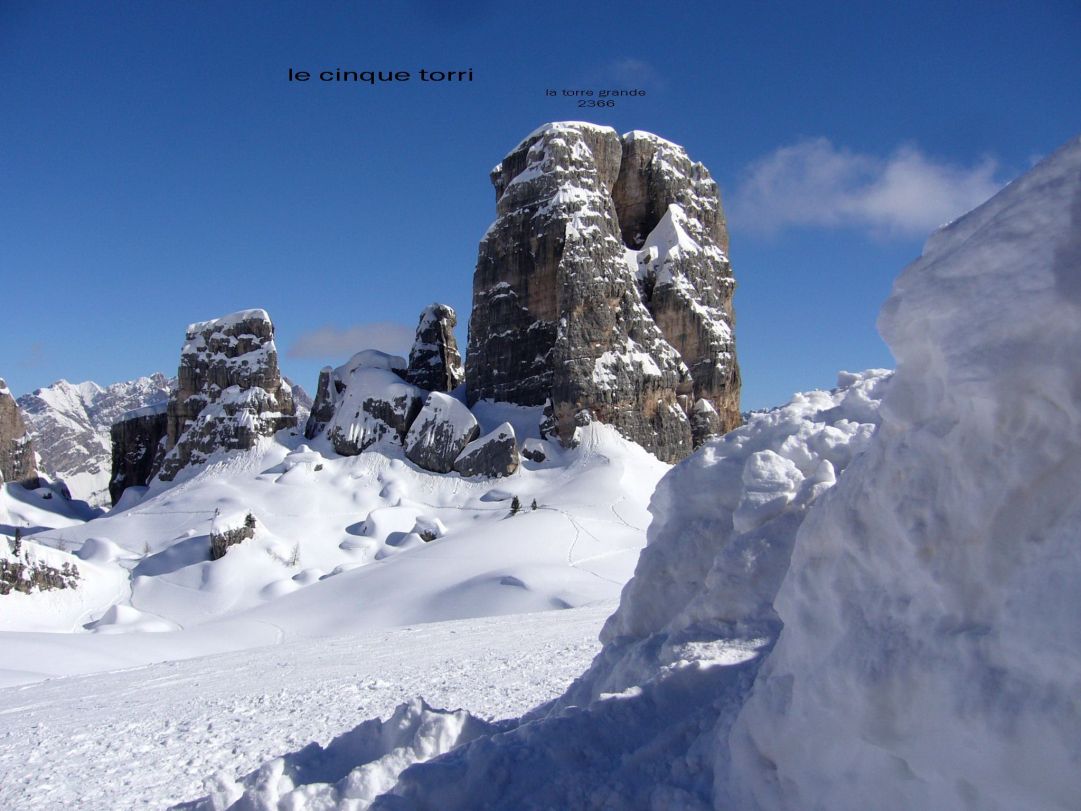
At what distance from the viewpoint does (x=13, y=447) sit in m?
41.0

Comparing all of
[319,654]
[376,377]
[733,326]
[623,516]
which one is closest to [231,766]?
[319,654]

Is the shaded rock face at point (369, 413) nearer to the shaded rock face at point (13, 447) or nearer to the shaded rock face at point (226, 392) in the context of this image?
the shaded rock face at point (226, 392)

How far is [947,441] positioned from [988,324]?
344 mm

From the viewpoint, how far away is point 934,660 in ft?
6.78

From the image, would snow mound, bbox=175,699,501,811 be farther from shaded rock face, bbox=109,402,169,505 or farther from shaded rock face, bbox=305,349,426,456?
shaded rock face, bbox=109,402,169,505

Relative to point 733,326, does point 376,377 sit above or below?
below

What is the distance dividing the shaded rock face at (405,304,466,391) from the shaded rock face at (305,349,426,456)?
3.98 feet

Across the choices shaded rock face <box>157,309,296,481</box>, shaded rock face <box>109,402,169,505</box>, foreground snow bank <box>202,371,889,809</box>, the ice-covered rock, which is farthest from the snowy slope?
the ice-covered rock

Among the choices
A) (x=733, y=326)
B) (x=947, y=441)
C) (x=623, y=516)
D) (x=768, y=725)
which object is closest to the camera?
(x=947, y=441)

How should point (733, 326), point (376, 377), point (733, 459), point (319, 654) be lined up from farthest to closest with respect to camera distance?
1. point (733, 326)
2. point (376, 377)
3. point (319, 654)
4. point (733, 459)

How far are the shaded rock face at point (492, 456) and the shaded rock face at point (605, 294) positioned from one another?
7.90ft

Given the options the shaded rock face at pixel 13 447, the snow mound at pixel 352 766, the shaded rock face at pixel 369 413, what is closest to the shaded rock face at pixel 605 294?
the shaded rock face at pixel 369 413

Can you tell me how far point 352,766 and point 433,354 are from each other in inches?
1332

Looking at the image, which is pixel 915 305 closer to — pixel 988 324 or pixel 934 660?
pixel 988 324
